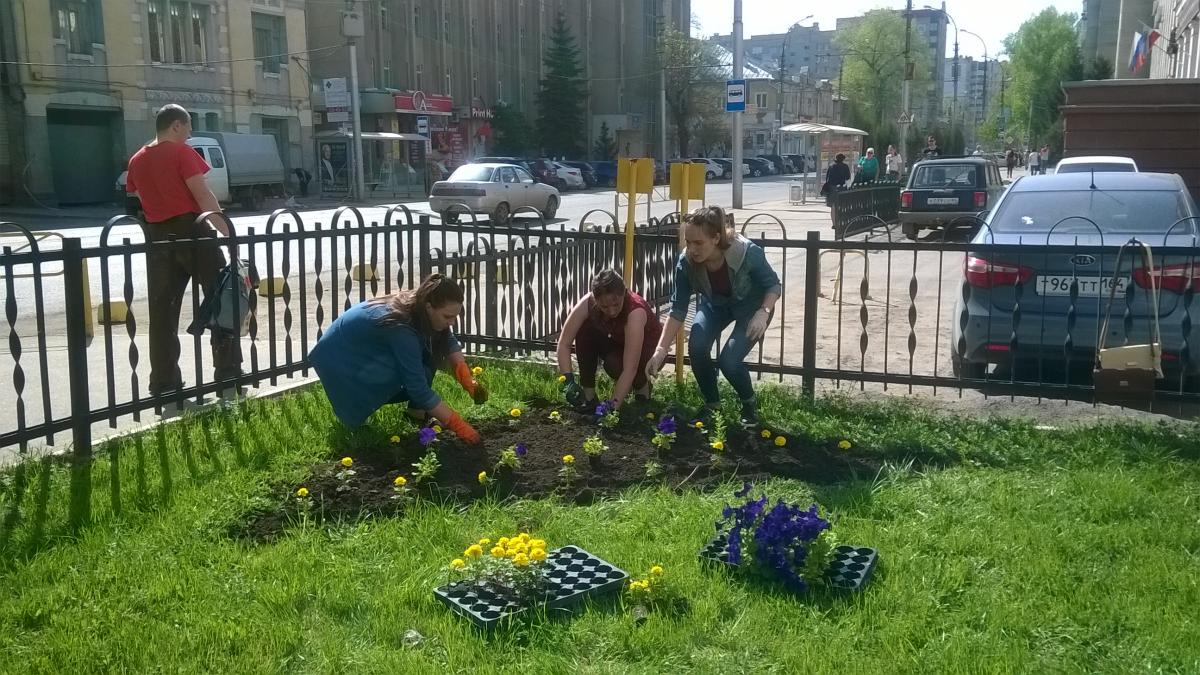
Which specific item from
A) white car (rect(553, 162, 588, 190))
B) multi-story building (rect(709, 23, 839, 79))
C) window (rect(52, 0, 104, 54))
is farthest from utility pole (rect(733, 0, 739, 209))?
multi-story building (rect(709, 23, 839, 79))

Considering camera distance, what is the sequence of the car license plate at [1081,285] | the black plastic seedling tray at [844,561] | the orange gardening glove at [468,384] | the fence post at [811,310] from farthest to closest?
the fence post at [811,310], the car license plate at [1081,285], the orange gardening glove at [468,384], the black plastic seedling tray at [844,561]

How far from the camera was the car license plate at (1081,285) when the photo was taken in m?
6.82

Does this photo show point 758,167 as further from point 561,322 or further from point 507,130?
point 561,322

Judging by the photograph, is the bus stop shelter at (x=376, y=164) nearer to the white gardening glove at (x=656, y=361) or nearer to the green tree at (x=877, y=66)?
the white gardening glove at (x=656, y=361)

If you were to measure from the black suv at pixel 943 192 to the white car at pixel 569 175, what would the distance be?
93.0ft

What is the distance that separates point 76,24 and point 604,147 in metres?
41.2

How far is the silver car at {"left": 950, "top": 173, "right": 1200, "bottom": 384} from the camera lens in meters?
6.60

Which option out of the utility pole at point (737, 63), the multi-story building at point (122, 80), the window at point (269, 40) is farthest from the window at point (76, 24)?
the utility pole at point (737, 63)

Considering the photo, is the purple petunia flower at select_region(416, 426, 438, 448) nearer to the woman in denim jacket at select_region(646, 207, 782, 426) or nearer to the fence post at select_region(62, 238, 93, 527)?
the woman in denim jacket at select_region(646, 207, 782, 426)

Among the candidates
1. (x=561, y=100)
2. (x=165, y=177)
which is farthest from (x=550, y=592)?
(x=561, y=100)

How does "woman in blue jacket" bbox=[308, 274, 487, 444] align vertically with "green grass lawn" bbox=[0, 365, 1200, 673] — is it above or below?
above

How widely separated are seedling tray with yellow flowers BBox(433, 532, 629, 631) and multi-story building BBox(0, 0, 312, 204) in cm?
3359

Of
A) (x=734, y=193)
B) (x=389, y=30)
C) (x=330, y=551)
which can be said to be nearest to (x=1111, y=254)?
(x=330, y=551)

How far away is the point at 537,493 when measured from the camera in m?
5.05
